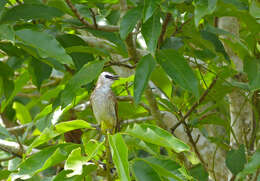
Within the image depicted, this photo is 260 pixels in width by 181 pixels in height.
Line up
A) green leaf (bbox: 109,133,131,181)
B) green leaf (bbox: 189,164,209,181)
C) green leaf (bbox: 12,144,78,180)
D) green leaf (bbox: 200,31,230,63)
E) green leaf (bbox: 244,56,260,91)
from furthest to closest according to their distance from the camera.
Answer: green leaf (bbox: 189,164,209,181), green leaf (bbox: 200,31,230,63), green leaf (bbox: 244,56,260,91), green leaf (bbox: 12,144,78,180), green leaf (bbox: 109,133,131,181)

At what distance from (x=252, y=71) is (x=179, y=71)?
428 mm

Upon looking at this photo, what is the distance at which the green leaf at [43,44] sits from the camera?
2.09 metres

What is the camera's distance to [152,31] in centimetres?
211

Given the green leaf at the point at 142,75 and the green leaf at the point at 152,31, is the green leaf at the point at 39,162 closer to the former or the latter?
the green leaf at the point at 142,75

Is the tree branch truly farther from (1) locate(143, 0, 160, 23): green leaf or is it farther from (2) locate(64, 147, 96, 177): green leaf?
(2) locate(64, 147, 96, 177): green leaf

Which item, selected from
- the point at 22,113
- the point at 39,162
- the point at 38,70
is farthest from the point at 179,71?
the point at 22,113

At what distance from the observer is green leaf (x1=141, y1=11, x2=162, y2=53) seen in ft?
6.84

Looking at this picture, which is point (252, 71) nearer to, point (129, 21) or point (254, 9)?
point (254, 9)

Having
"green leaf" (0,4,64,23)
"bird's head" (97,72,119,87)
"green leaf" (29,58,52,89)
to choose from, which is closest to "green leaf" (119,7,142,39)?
"green leaf" (0,4,64,23)

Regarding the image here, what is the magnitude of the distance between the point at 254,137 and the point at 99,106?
1.05 m

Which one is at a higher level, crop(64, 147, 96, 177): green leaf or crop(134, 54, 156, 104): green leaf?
crop(134, 54, 156, 104): green leaf

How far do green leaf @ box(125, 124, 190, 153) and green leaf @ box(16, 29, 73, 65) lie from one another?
446 millimetres

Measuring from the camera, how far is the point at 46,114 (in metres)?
2.73

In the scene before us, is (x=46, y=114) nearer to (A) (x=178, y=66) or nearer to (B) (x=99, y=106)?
(B) (x=99, y=106)
